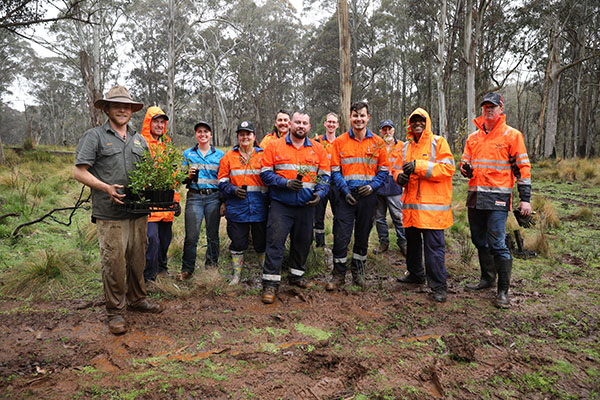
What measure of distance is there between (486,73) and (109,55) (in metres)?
28.4

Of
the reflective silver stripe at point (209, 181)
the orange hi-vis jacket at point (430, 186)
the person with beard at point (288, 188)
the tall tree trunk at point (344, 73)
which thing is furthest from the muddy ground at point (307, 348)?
the tall tree trunk at point (344, 73)

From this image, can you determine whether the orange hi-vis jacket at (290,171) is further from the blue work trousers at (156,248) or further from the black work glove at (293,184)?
the blue work trousers at (156,248)

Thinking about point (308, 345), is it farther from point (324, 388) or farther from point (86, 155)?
point (86, 155)

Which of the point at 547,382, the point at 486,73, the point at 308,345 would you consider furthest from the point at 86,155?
the point at 486,73

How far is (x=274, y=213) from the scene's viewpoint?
4020 millimetres

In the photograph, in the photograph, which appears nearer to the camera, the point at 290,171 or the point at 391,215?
the point at 290,171

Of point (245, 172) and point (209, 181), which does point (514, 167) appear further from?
point (209, 181)

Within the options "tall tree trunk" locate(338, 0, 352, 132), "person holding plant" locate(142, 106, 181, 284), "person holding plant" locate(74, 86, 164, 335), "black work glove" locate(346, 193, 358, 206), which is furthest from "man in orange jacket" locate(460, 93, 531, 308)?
"person holding plant" locate(74, 86, 164, 335)

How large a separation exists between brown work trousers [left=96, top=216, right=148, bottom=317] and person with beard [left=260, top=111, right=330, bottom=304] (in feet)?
4.49

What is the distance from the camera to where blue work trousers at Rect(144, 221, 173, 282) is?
4059 millimetres

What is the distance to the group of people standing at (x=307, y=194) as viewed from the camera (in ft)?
Answer: 11.2

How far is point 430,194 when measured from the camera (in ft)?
12.8

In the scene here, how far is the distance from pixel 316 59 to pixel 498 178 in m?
28.4

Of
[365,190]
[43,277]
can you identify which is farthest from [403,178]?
[43,277]
